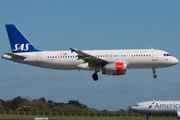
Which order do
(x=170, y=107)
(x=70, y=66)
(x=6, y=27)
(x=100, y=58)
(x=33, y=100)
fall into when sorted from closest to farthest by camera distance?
(x=100, y=58) → (x=70, y=66) → (x=6, y=27) → (x=170, y=107) → (x=33, y=100)

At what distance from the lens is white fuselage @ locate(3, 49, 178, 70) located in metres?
40.2

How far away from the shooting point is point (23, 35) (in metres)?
46.8

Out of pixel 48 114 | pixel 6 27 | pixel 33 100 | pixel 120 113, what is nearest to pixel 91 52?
pixel 6 27

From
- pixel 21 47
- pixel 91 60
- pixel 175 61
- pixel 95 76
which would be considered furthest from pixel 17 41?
pixel 175 61

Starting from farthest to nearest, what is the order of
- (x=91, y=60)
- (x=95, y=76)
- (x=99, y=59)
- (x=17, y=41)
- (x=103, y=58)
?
(x=17, y=41), (x=95, y=76), (x=103, y=58), (x=91, y=60), (x=99, y=59)

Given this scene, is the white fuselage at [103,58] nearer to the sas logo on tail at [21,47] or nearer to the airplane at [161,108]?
the sas logo on tail at [21,47]

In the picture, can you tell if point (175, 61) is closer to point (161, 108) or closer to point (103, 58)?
point (103, 58)

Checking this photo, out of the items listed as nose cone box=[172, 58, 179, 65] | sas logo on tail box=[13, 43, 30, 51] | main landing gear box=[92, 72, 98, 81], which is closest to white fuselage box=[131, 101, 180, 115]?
nose cone box=[172, 58, 179, 65]

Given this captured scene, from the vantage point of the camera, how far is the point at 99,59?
3903 cm

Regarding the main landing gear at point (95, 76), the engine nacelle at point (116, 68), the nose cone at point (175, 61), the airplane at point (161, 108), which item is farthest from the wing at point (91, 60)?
the airplane at point (161, 108)

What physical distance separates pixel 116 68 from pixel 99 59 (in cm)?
287

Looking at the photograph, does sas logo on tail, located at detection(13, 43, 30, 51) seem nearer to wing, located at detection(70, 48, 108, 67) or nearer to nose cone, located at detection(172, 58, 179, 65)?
wing, located at detection(70, 48, 108, 67)

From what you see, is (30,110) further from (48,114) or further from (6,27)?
(6,27)

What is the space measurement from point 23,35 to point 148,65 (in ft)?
73.6
